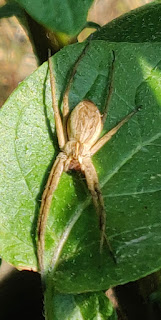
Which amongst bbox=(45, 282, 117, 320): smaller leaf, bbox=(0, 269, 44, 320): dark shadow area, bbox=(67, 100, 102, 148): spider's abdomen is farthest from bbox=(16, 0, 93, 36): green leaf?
bbox=(0, 269, 44, 320): dark shadow area

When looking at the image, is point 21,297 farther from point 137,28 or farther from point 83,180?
point 137,28

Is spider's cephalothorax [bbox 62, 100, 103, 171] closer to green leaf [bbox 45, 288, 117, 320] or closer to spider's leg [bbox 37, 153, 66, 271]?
spider's leg [bbox 37, 153, 66, 271]

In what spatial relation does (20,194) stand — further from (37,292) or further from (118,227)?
(37,292)

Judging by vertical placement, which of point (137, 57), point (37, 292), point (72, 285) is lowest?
point (37, 292)

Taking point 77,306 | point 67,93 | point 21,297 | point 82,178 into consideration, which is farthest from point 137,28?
point 21,297

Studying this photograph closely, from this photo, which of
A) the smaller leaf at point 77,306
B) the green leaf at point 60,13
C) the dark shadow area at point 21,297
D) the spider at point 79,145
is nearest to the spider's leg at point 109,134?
the spider at point 79,145

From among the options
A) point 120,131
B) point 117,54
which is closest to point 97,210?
point 120,131

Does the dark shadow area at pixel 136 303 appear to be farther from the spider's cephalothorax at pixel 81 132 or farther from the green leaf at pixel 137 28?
the green leaf at pixel 137 28
